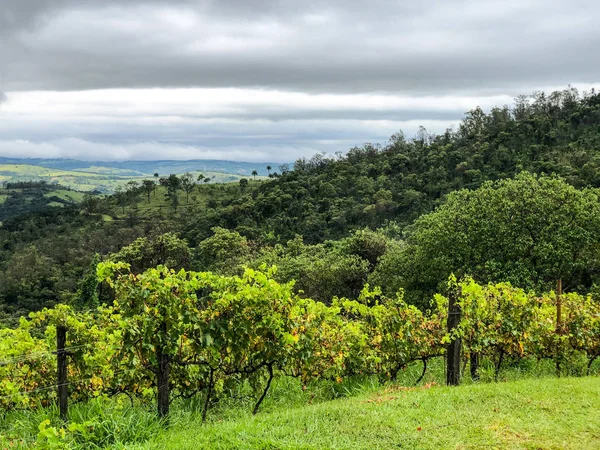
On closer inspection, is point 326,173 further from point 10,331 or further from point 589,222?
point 10,331

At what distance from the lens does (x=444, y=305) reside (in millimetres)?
10195

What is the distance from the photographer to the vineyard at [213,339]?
6664 millimetres

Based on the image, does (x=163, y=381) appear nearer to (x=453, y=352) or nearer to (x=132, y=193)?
(x=453, y=352)

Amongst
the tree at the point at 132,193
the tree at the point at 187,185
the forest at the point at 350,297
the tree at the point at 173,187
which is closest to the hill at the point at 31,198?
the tree at the point at 132,193

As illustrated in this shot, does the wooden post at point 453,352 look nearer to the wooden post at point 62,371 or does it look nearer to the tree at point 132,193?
the wooden post at point 62,371

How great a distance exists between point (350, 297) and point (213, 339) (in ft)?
92.5

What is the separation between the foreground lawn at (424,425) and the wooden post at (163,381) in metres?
0.35

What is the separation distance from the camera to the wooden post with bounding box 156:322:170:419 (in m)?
6.73

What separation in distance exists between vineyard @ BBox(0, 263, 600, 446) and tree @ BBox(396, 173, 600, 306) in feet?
46.5

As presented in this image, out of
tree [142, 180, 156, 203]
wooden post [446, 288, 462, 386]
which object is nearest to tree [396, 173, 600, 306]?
wooden post [446, 288, 462, 386]

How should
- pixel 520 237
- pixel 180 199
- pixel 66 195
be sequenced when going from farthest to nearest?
pixel 66 195, pixel 180 199, pixel 520 237

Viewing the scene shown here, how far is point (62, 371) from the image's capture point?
6.69m

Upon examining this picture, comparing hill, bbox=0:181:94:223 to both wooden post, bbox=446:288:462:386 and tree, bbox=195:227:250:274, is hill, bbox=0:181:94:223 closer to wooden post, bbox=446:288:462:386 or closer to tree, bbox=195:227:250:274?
tree, bbox=195:227:250:274

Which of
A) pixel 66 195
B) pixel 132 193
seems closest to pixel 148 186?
pixel 132 193
